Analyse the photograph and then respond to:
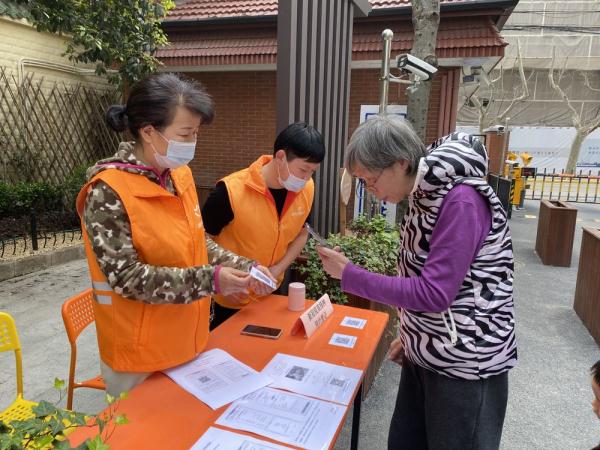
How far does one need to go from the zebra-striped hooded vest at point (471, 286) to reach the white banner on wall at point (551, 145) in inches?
797

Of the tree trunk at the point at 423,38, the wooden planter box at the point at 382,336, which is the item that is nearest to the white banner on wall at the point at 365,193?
the tree trunk at the point at 423,38

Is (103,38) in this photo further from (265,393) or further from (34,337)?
(265,393)

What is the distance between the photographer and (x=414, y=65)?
3412 mm

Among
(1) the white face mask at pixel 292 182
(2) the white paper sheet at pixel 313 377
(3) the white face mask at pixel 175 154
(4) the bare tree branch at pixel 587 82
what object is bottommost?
(2) the white paper sheet at pixel 313 377

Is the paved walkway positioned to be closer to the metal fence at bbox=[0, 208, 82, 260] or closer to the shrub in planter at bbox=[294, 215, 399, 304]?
the metal fence at bbox=[0, 208, 82, 260]

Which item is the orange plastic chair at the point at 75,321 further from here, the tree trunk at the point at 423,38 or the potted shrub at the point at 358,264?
the tree trunk at the point at 423,38

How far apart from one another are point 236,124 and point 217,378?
24.8ft

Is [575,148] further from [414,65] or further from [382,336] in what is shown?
[382,336]

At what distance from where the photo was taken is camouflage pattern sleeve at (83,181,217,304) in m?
1.24

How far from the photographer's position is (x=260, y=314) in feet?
6.53

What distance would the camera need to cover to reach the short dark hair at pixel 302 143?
194 centimetres

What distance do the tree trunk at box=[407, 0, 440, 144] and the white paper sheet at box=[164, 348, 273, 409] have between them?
115 inches

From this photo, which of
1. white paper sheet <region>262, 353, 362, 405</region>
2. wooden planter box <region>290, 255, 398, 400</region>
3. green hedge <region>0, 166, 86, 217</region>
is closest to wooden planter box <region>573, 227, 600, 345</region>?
wooden planter box <region>290, 255, 398, 400</region>

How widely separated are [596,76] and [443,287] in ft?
78.1
